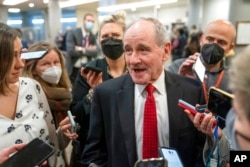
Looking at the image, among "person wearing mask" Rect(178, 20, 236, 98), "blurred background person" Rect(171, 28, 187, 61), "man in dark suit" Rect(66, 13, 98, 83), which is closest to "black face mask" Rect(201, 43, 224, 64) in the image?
"person wearing mask" Rect(178, 20, 236, 98)

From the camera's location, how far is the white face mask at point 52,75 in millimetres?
2053

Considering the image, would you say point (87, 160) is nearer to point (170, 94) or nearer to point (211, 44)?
point (170, 94)

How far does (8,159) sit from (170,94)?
0.84 meters

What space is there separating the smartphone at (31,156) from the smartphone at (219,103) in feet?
2.48

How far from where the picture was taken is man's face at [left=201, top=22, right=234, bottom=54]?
210 cm

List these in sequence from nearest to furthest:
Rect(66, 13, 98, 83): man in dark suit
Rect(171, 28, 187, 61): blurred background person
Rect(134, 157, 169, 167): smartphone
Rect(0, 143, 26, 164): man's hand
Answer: Rect(134, 157, 169, 167): smartphone
Rect(0, 143, 26, 164): man's hand
Rect(66, 13, 98, 83): man in dark suit
Rect(171, 28, 187, 61): blurred background person

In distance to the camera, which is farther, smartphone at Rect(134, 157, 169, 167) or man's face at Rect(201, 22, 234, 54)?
man's face at Rect(201, 22, 234, 54)

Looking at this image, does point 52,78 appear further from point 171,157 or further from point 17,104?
point 171,157

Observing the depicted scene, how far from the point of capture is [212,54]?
2.03 metres

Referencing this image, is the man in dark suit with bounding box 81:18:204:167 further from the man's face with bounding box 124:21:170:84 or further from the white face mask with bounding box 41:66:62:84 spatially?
the white face mask with bounding box 41:66:62:84

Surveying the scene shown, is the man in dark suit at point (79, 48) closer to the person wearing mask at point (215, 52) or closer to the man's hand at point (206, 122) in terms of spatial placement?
the person wearing mask at point (215, 52)

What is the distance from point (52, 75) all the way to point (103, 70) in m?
0.38

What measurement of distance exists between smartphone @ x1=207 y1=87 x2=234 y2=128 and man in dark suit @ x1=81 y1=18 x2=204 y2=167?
36cm

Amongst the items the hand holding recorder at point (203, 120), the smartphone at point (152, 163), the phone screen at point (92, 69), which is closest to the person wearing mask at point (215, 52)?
the phone screen at point (92, 69)
